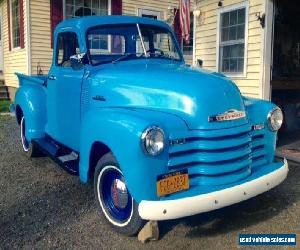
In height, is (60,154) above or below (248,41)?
below

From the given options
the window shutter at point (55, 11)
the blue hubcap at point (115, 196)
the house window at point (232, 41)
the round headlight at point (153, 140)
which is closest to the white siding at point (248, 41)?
the house window at point (232, 41)

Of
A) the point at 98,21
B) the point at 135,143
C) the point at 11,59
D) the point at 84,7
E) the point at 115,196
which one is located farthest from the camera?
the point at 11,59

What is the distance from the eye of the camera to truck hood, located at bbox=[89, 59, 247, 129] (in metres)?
3.52

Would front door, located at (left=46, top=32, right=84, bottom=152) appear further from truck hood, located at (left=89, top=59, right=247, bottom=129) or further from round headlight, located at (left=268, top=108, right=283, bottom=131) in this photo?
round headlight, located at (left=268, top=108, right=283, bottom=131)

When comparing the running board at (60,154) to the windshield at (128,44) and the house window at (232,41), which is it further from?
the house window at (232,41)

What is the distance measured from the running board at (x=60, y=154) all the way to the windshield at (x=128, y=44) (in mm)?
1215

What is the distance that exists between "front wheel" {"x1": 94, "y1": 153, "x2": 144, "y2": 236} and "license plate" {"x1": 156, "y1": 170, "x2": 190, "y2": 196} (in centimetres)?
37

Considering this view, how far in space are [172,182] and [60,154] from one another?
95.4 inches

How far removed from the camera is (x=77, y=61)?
4.55m

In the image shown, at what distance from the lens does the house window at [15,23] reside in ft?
42.1

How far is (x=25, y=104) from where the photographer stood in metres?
6.12

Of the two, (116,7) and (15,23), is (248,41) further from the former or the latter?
(15,23)

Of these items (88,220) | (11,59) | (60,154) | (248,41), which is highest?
(248,41)

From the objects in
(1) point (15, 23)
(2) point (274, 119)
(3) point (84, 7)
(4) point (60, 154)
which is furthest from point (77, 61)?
(1) point (15, 23)
